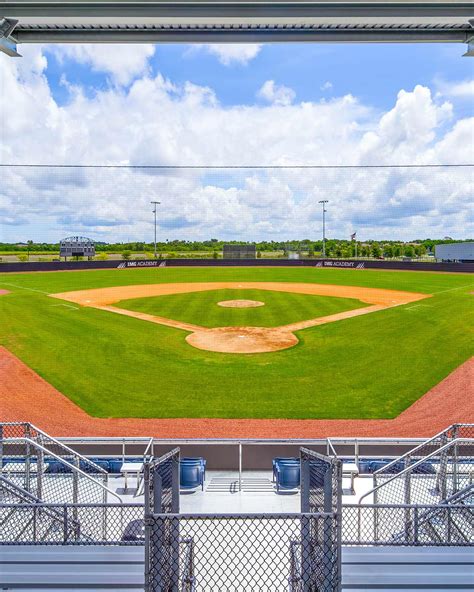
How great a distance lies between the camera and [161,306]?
23969 millimetres

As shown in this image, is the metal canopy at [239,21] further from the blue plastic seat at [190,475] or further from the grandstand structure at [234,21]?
the blue plastic seat at [190,475]

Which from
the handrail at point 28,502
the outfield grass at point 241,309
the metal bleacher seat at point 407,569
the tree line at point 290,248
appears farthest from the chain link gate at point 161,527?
the tree line at point 290,248

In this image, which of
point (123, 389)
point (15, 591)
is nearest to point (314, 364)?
point (123, 389)

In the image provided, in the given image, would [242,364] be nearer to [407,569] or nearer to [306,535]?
[407,569]

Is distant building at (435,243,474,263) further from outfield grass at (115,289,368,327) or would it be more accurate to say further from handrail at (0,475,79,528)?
handrail at (0,475,79,528)

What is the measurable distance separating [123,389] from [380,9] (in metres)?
10.5

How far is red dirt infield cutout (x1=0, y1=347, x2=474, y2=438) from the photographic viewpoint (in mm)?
9625

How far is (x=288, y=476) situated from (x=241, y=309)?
16635 millimetres

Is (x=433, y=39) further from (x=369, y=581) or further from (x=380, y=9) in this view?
(x=369, y=581)

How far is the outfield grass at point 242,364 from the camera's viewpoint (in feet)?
36.9

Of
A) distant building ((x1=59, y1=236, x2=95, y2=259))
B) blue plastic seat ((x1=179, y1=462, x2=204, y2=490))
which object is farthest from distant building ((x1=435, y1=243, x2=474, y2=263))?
blue plastic seat ((x1=179, y1=462, x2=204, y2=490))

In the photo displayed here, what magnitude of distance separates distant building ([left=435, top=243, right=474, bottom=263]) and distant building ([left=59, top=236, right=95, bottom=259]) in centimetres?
3129

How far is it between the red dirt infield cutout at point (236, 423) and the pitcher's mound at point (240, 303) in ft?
42.2

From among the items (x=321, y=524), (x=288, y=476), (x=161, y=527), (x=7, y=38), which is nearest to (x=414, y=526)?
(x=321, y=524)
